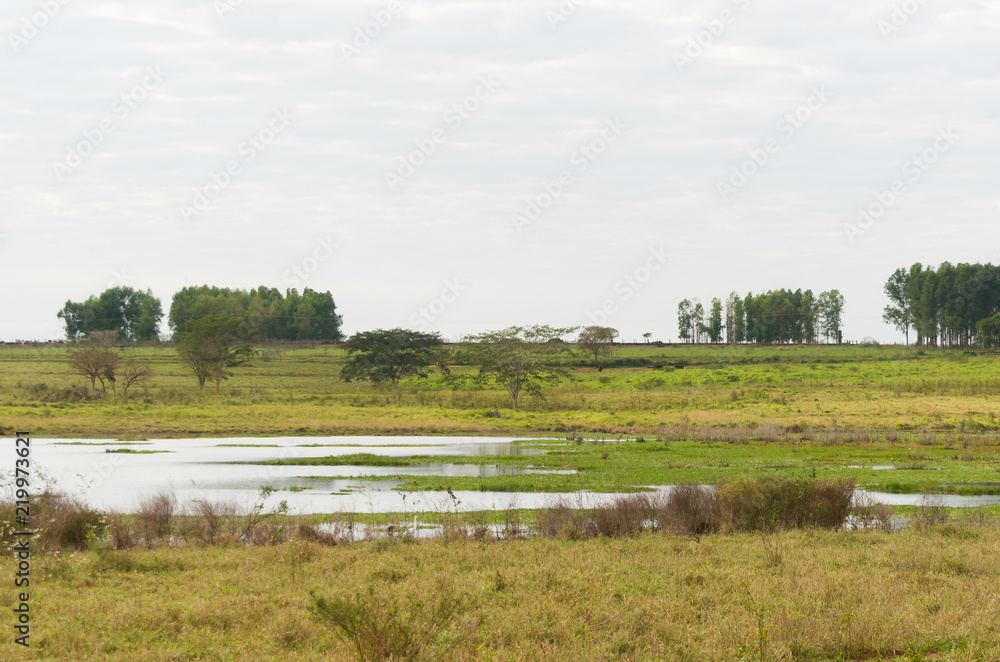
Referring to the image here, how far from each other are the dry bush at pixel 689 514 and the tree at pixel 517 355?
59.0 m

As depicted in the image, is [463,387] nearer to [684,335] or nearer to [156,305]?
[684,335]

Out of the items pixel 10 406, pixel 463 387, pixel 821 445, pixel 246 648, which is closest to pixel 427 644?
pixel 246 648

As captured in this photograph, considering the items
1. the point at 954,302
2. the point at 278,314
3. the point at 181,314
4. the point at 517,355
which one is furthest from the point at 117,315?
the point at 954,302

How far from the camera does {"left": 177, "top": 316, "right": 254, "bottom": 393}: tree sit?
9494 centimetres

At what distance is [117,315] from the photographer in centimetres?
18750

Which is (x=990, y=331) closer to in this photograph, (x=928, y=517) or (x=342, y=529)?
(x=928, y=517)

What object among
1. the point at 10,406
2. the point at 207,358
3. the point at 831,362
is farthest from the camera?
the point at 831,362

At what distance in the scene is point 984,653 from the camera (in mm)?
9766

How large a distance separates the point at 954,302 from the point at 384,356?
99064mm

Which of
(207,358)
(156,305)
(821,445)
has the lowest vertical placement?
(821,445)

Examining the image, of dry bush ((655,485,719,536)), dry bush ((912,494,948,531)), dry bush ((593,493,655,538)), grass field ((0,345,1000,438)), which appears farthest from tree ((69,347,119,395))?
dry bush ((912,494,948,531))

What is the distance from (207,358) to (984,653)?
93.3 metres

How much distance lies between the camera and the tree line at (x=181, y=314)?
182 meters

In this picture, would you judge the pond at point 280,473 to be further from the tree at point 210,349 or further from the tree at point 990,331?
the tree at point 990,331
